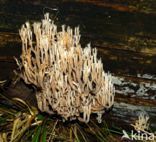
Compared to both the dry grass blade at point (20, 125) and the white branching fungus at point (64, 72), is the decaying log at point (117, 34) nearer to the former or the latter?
the white branching fungus at point (64, 72)

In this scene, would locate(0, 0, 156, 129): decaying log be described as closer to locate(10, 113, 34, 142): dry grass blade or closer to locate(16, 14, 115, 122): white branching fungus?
locate(16, 14, 115, 122): white branching fungus

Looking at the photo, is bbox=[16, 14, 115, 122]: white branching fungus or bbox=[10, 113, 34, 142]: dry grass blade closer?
bbox=[16, 14, 115, 122]: white branching fungus

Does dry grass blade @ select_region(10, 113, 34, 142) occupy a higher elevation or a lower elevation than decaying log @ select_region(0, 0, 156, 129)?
lower

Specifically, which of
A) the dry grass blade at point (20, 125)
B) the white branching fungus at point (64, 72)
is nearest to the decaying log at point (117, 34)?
the white branching fungus at point (64, 72)

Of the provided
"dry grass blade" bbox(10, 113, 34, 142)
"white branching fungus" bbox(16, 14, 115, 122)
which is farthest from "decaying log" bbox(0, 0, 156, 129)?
"dry grass blade" bbox(10, 113, 34, 142)

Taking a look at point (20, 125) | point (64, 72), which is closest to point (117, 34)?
point (64, 72)

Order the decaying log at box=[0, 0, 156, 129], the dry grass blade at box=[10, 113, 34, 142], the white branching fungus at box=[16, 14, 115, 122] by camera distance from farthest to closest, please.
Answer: the dry grass blade at box=[10, 113, 34, 142]
the decaying log at box=[0, 0, 156, 129]
the white branching fungus at box=[16, 14, 115, 122]

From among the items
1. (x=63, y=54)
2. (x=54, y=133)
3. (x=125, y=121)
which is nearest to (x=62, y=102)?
(x=63, y=54)

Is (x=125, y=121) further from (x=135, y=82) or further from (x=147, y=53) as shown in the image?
(x=147, y=53)
